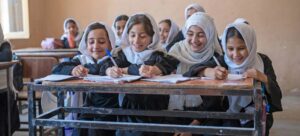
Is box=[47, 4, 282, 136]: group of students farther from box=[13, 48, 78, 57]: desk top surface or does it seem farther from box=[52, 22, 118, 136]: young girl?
box=[13, 48, 78, 57]: desk top surface

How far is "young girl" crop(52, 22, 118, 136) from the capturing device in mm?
2295

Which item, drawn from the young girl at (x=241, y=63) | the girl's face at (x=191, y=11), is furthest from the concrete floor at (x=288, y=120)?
the young girl at (x=241, y=63)

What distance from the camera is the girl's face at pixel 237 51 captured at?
2119mm

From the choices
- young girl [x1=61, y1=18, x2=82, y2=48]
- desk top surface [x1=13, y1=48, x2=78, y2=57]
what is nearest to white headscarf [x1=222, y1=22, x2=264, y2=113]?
desk top surface [x1=13, y1=48, x2=78, y2=57]

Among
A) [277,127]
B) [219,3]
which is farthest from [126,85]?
[219,3]

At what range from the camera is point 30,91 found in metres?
1.93

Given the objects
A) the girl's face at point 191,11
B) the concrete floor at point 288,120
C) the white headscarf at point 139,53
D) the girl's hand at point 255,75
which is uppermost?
the girl's face at point 191,11

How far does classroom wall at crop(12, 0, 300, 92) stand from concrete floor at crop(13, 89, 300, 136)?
56 cm

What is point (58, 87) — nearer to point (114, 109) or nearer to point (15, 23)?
point (114, 109)

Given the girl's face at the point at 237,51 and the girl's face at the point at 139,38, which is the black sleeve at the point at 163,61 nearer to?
the girl's face at the point at 139,38

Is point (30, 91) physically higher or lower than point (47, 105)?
higher

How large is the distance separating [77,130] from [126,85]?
71 cm

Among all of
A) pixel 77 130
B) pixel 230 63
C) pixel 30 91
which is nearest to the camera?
pixel 30 91

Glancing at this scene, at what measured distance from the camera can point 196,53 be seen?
2375mm
